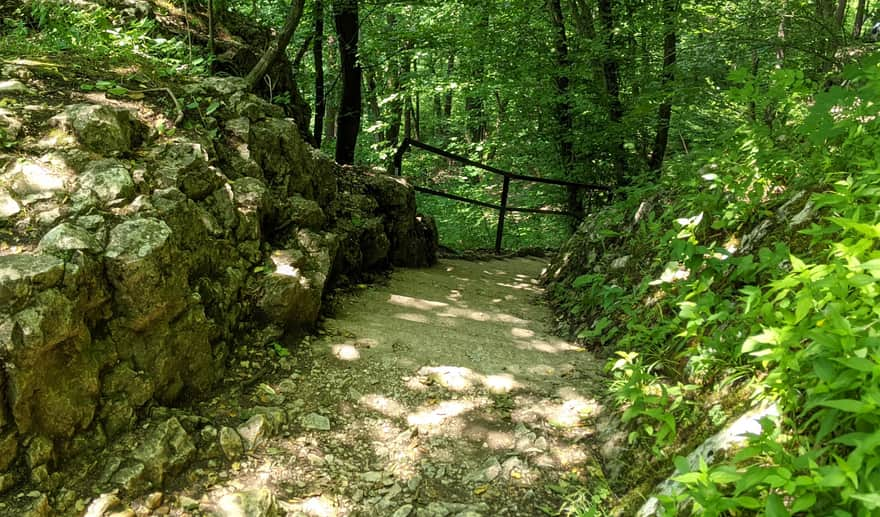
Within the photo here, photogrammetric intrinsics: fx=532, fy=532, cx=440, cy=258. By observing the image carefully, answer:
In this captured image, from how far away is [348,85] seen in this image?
719cm

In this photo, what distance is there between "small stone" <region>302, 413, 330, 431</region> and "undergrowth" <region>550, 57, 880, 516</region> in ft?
3.88

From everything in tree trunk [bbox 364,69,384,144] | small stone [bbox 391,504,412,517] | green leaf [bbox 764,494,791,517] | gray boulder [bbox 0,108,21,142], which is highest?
tree trunk [bbox 364,69,384,144]

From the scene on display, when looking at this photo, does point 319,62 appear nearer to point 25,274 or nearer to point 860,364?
point 25,274

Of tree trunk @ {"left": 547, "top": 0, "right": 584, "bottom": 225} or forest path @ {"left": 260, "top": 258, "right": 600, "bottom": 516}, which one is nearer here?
forest path @ {"left": 260, "top": 258, "right": 600, "bottom": 516}

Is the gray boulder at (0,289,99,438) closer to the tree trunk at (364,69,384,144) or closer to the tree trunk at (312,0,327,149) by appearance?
the tree trunk at (312,0,327,149)

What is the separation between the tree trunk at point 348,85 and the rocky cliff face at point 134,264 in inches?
127

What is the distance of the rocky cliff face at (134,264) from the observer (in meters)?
1.97

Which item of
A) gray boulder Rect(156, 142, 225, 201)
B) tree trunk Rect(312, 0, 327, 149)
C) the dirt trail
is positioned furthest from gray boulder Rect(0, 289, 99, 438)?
tree trunk Rect(312, 0, 327, 149)

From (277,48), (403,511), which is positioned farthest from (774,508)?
(277,48)

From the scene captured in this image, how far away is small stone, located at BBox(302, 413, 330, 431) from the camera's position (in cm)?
255

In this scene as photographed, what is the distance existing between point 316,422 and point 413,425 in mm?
471

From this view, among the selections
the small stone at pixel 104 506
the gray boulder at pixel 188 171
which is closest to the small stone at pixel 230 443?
the small stone at pixel 104 506

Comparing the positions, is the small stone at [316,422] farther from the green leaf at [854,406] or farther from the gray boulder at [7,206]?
the green leaf at [854,406]

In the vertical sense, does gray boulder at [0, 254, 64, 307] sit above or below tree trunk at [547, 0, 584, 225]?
below
